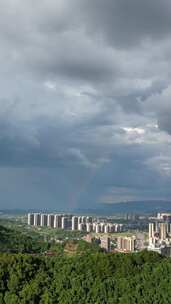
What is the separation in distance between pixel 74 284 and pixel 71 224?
477ft

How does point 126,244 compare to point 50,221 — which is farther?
point 50,221

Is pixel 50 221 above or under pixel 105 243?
above

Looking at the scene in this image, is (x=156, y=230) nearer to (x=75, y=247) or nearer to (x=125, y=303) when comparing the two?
(x=75, y=247)

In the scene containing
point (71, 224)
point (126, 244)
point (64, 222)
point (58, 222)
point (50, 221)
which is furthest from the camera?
point (50, 221)

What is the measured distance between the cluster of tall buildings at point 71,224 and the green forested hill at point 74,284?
12099 cm

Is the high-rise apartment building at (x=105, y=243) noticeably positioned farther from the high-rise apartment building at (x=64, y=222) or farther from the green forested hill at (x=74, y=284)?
the green forested hill at (x=74, y=284)

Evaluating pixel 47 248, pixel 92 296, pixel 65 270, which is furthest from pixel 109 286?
pixel 47 248

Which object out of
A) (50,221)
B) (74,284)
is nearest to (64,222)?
(50,221)

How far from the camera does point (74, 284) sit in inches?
1252

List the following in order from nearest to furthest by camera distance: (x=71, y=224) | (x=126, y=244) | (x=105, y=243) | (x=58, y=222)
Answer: (x=126, y=244) < (x=105, y=243) < (x=71, y=224) < (x=58, y=222)

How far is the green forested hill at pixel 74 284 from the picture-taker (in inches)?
1206

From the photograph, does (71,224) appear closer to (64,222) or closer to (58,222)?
A: (64,222)

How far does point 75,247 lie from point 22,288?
46.0 meters

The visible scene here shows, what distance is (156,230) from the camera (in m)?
150
